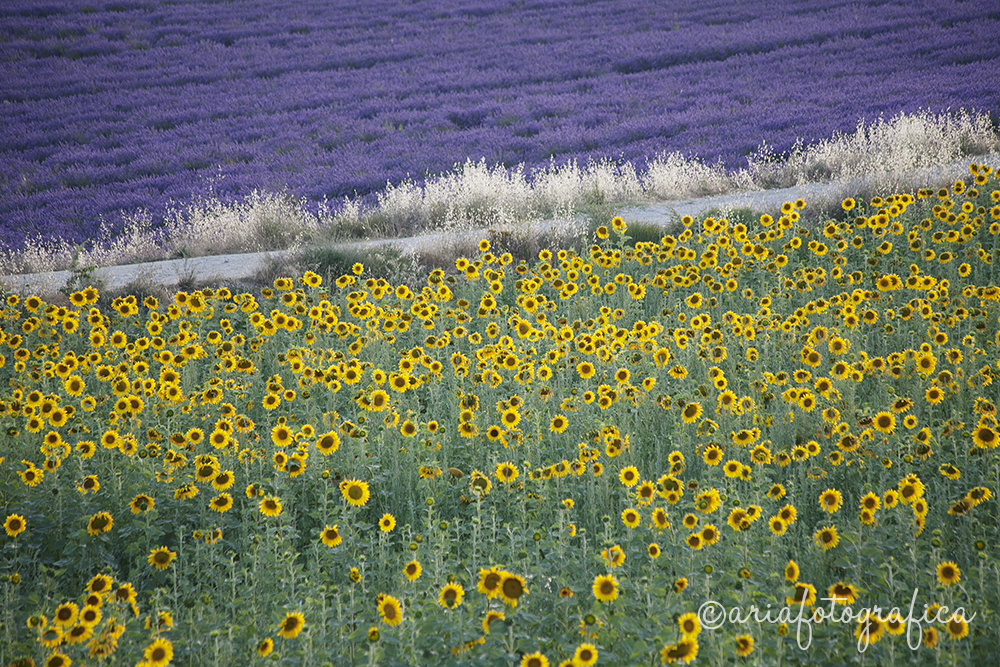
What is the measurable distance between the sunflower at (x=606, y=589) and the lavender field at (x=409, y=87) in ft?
33.1

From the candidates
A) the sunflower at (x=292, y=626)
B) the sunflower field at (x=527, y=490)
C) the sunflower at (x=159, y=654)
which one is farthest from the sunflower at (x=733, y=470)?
the sunflower at (x=159, y=654)

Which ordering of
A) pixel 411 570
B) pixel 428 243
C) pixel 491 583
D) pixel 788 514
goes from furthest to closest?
pixel 428 243
pixel 788 514
pixel 411 570
pixel 491 583

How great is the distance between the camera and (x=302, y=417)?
4.23 metres

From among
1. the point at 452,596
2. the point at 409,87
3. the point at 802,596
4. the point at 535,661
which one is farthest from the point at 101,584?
the point at 409,87

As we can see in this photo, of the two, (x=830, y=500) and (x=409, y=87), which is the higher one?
(x=409, y=87)

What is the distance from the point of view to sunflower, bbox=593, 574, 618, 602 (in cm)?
204

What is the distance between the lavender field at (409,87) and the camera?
1332 cm

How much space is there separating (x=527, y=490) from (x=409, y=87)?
17.0 m

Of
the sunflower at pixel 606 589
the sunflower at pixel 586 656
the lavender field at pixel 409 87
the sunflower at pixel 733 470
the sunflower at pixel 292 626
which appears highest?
the lavender field at pixel 409 87

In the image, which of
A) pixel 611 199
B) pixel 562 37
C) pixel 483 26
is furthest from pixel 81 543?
pixel 483 26

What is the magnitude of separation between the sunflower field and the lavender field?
7102 millimetres

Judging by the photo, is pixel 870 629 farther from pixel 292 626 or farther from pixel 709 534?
pixel 292 626

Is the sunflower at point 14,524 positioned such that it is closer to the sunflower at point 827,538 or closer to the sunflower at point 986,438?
the sunflower at point 827,538

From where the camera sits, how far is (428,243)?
799 cm
